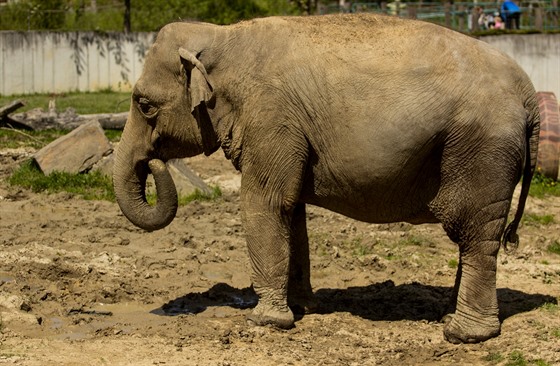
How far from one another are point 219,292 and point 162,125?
5.52ft

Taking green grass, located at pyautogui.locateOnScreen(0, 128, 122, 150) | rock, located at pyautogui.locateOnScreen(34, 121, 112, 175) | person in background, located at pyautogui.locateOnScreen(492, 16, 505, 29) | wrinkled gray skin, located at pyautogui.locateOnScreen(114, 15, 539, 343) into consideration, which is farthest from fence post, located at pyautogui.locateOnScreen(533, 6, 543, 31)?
wrinkled gray skin, located at pyautogui.locateOnScreen(114, 15, 539, 343)

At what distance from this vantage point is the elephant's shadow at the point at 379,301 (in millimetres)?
8566

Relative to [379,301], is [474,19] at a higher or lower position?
higher

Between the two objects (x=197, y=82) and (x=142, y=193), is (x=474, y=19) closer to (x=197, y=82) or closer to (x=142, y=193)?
(x=142, y=193)

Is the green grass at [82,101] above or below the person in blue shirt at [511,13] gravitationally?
below

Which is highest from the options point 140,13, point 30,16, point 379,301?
point 140,13

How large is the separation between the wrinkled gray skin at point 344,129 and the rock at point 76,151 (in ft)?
15.7

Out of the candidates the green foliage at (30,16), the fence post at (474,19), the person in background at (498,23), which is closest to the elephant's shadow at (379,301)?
the fence post at (474,19)

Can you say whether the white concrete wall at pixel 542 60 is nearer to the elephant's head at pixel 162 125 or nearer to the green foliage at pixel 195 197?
the green foliage at pixel 195 197

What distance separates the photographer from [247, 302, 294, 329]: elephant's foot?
26.1 ft

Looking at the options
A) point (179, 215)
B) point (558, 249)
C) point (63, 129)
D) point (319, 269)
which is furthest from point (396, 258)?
point (63, 129)

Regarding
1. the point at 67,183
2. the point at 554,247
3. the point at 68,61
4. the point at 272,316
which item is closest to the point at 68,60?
the point at 68,61

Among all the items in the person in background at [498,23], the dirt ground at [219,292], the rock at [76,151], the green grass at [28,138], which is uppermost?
the person in background at [498,23]

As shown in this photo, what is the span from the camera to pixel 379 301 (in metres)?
8.96
